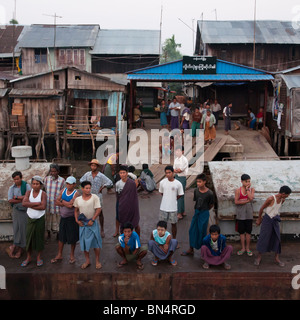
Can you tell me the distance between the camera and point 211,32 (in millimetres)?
22781

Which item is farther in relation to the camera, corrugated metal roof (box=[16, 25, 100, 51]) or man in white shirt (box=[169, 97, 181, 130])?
corrugated metal roof (box=[16, 25, 100, 51])

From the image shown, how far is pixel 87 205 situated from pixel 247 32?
2089 cm

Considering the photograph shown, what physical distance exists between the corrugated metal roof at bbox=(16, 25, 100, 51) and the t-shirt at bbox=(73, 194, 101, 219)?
62.7 feet

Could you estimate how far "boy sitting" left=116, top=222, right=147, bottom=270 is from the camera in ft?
17.3

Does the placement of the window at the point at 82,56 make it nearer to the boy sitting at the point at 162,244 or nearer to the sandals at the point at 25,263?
the sandals at the point at 25,263

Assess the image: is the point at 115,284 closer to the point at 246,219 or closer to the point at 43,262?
the point at 43,262

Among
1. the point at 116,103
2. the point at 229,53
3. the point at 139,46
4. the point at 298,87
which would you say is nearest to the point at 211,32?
the point at 229,53

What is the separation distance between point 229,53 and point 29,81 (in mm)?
12384

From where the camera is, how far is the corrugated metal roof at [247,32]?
22.0 meters

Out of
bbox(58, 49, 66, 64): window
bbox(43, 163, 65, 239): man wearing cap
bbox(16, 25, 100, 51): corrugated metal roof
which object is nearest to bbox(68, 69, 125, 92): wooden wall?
bbox(16, 25, 100, 51): corrugated metal roof

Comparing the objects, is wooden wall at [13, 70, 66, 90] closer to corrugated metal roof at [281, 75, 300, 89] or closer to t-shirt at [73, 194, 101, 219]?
corrugated metal roof at [281, 75, 300, 89]

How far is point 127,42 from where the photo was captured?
23688 millimetres

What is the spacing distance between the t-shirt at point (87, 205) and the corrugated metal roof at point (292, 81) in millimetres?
10779
